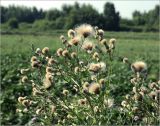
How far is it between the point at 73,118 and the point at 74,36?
684 millimetres

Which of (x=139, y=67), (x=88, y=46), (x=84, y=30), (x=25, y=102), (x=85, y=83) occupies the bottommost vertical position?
(x=25, y=102)

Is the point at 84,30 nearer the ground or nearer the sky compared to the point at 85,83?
nearer the sky

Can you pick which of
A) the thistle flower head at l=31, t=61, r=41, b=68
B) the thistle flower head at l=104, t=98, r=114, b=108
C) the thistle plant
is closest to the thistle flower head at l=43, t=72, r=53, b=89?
the thistle plant

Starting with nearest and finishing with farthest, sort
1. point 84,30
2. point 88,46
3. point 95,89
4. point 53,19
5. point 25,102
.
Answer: point 95,89
point 88,46
point 84,30
point 25,102
point 53,19

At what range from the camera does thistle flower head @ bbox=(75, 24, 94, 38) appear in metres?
3.87

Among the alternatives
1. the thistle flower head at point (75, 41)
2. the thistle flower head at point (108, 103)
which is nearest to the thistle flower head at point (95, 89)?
the thistle flower head at point (108, 103)

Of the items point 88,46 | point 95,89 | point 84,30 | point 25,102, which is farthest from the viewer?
point 25,102

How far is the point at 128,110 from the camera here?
12.9 feet

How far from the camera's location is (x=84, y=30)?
390 centimetres

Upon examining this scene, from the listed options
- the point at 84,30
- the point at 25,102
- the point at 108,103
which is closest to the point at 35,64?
the point at 25,102

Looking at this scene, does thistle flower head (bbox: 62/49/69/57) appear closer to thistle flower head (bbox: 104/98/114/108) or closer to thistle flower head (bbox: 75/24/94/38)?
thistle flower head (bbox: 75/24/94/38)

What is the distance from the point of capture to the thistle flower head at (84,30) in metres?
3.87

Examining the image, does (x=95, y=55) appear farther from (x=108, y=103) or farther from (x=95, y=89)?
(x=95, y=89)

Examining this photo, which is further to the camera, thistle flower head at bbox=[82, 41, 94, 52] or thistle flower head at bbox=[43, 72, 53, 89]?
thistle flower head at bbox=[82, 41, 94, 52]
